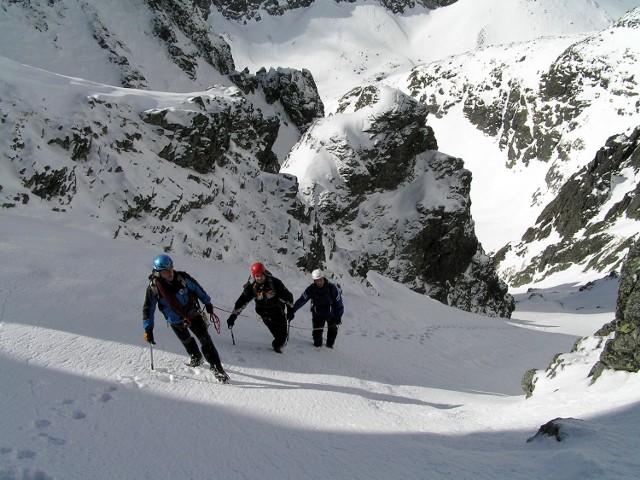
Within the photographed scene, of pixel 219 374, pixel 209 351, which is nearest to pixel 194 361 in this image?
pixel 209 351

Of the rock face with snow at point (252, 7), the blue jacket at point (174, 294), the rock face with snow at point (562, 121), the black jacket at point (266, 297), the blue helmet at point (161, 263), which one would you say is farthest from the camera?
the rock face with snow at point (252, 7)

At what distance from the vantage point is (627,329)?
6.35 meters

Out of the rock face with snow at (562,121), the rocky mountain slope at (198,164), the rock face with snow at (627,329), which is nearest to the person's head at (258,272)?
the rock face with snow at (627,329)

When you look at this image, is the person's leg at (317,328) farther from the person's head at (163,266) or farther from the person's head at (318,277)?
the person's head at (163,266)

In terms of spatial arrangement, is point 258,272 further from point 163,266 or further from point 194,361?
point 163,266

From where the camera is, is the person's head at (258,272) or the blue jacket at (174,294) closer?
the blue jacket at (174,294)

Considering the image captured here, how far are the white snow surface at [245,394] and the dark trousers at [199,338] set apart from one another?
13.9 inches

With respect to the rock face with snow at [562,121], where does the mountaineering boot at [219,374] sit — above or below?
below

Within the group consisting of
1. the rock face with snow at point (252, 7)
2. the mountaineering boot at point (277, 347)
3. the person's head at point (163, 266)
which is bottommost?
the mountaineering boot at point (277, 347)

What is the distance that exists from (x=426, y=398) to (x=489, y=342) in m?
9.89

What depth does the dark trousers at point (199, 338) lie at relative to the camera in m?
6.50

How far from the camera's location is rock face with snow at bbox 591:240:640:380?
20.1 feet

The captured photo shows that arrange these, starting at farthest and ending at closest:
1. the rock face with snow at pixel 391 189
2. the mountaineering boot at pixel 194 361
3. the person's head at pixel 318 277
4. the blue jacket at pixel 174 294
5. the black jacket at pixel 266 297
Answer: the rock face with snow at pixel 391 189 → the person's head at pixel 318 277 → the black jacket at pixel 266 297 → the mountaineering boot at pixel 194 361 → the blue jacket at pixel 174 294

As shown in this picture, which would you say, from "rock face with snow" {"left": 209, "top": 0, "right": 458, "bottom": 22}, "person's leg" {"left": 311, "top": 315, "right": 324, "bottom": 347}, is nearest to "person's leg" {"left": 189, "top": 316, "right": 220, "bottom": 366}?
"person's leg" {"left": 311, "top": 315, "right": 324, "bottom": 347}
